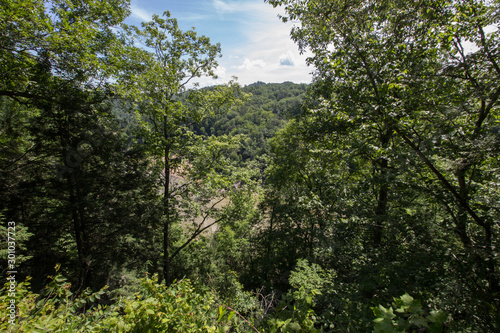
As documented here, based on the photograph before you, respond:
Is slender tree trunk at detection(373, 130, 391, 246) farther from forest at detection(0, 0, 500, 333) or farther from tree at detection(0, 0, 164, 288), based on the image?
tree at detection(0, 0, 164, 288)

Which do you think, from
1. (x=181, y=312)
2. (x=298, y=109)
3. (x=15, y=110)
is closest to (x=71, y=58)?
(x=15, y=110)

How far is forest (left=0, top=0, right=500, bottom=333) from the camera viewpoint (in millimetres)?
2627

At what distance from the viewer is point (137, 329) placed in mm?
2080

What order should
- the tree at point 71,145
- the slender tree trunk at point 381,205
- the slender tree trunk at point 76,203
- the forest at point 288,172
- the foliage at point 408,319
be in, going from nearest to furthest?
the foliage at point 408,319 → the forest at point 288,172 → the slender tree trunk at point 381,205 → the tree at point 71,145 → the slender tree trunk at point 76,203

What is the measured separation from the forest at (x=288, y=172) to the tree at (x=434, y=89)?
0.12 feet

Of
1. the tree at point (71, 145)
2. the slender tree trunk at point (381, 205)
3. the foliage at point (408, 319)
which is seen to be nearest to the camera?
the foliage at point (408, 319)

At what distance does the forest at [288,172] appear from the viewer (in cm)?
263

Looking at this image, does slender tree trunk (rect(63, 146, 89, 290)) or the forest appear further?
slender tree trunk (rect(63, 146, 89, 290))

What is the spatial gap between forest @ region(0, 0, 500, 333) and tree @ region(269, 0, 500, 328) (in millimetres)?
38

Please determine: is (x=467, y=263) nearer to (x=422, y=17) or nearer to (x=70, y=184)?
(x=422, y=17)

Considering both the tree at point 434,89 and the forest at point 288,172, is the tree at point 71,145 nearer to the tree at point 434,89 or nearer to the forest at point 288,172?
the forest at point 288,172

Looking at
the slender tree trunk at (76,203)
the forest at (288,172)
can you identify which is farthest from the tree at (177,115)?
the slender tree trunk at (76,203)

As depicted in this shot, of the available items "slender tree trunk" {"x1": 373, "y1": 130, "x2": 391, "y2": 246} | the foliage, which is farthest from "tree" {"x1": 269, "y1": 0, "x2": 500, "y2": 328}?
the foliage

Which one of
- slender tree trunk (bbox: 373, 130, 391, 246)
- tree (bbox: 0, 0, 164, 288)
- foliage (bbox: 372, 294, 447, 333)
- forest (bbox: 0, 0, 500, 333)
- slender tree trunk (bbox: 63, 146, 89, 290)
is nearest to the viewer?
foliage (bbox: 372, 294, 447, 333)
